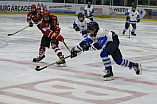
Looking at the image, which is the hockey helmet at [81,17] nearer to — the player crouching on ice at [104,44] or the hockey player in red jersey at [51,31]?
the hockey player in red jersey at [51,31]

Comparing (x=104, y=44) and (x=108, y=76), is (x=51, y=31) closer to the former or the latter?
(x=104, y=44)

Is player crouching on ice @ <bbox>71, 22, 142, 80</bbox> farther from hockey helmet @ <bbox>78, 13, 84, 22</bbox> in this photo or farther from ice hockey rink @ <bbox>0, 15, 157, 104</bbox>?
hockey helmet @ <bbox>78, 13, 84, 22</bbox>

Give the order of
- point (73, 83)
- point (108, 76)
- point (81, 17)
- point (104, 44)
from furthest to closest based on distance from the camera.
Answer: point (81, 17) < point (108, 76) < point (104, 44) < point (73, 83)

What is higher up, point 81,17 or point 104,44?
point 81,17

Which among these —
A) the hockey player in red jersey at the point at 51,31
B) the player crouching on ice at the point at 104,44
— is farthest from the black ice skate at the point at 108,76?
the hockey player in red jersey at the point at 51,31

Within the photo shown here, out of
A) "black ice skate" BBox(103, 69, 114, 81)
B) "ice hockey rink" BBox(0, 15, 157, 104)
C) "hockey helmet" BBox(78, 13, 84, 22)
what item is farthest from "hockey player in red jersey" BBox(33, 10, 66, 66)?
"black ice skate" BBox(103, 69, 114, 81)

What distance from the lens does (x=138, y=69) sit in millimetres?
6434

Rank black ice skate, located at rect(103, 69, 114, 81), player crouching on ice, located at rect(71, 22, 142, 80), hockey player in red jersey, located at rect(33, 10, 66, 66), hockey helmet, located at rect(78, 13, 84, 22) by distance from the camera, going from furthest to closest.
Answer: hockey helmet, located at rect(78, 13, 84, 22), hockey player in red jersey, located at rect(33, 10, 66, 66), black ice skate, located at rect(103, 69, 114, 81), player crouching on ice, located at rect(71, 22, 142, 80)

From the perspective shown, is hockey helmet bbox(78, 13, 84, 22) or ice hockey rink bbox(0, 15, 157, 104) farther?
hockey helmet bbox(78, 13, 84, 22)

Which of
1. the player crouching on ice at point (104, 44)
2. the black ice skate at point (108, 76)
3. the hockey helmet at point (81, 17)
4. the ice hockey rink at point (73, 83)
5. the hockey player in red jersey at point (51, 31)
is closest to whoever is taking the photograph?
the ice hockey rink at point (73, 83)

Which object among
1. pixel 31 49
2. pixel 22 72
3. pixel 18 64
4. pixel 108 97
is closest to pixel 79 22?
pixel 31 49

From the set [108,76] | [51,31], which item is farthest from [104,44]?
[51,31]

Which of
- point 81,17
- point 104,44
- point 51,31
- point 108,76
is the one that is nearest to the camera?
point 104,44

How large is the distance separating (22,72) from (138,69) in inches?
86.0
